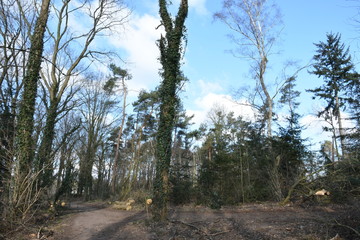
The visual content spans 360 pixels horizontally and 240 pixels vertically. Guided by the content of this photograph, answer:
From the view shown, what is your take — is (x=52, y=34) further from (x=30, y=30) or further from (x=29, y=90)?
(x=29, y=90)

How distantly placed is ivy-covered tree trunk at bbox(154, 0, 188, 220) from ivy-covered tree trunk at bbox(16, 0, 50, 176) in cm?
506

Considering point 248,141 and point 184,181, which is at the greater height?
point 248,141

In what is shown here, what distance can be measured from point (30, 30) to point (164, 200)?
37.4 feet

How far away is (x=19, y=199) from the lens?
7.52 metres

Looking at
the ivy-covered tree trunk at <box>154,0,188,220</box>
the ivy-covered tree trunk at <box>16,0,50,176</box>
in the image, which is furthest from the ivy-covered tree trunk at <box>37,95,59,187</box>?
the ivy-covered tree trunk at <box>154,0,188,220</box>

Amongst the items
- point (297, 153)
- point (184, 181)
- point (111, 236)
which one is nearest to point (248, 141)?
point (297, 153)

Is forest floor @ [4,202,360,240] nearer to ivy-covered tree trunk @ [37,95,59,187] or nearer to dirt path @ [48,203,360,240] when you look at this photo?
dirt path @ [48,203,360,240]

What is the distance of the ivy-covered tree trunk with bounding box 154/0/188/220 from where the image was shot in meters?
9.38

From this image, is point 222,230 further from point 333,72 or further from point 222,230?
point 333,72

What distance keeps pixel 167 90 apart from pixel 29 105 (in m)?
6.00

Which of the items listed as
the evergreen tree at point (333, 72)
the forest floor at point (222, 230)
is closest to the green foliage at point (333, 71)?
the evergreen tree at point (333, 72)

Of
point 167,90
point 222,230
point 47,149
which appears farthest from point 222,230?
point 47,149

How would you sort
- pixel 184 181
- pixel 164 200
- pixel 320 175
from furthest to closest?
pixel 184 181 → pixel 320 175 → pixel 164 200

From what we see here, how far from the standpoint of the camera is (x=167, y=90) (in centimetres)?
1016
